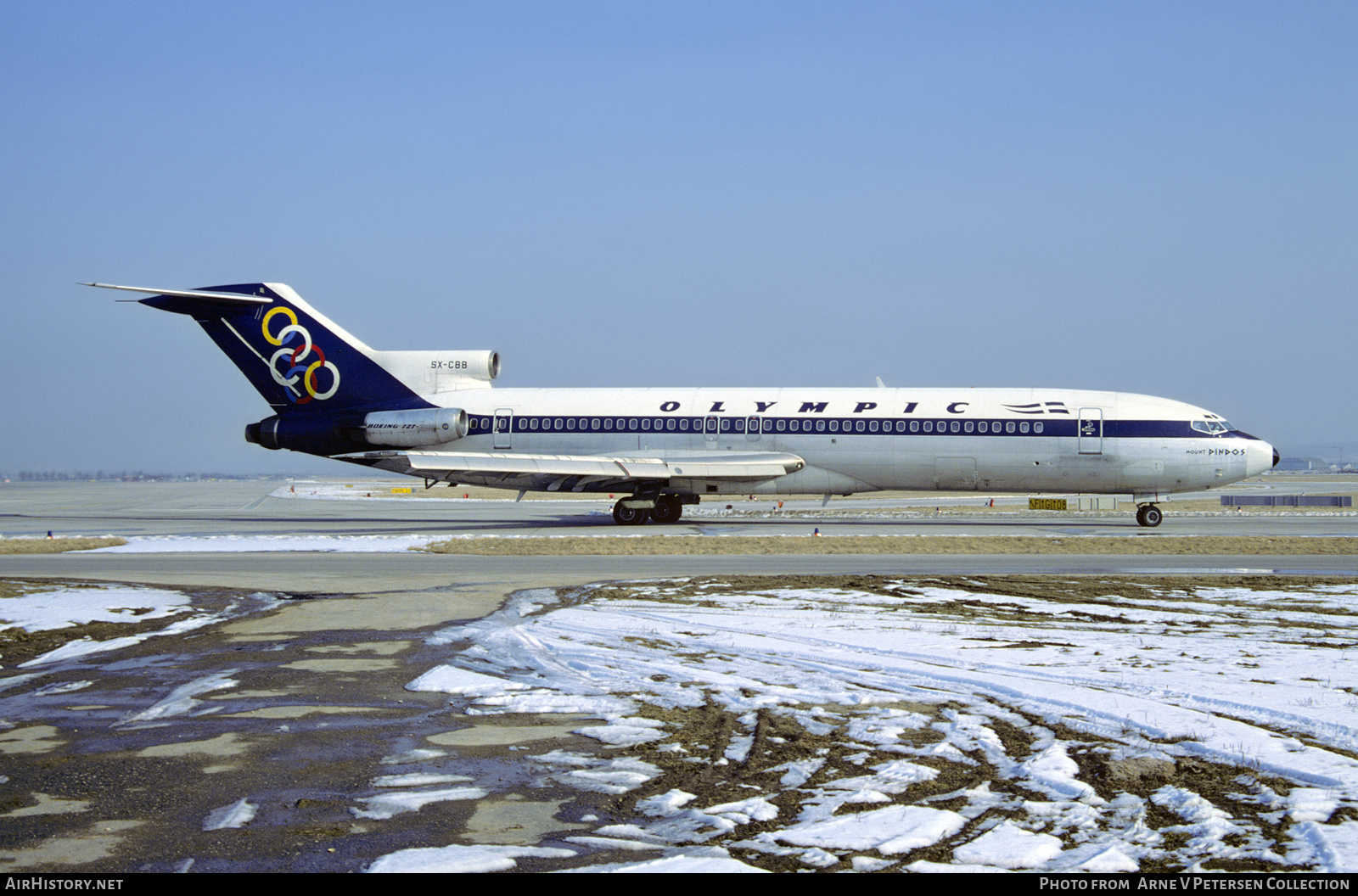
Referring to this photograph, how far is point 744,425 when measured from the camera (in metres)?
32.7

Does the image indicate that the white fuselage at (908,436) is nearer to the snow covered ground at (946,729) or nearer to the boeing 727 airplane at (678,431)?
the boeing 727 airplane at (678,431)

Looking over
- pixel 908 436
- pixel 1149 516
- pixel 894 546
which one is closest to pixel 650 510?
pixel 908 436

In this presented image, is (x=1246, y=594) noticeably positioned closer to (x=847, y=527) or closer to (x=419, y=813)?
(x=419, y=813)

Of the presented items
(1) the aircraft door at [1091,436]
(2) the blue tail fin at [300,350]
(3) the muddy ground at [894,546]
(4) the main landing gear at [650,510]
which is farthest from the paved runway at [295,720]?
(2) the blue tail fin at [300,350]

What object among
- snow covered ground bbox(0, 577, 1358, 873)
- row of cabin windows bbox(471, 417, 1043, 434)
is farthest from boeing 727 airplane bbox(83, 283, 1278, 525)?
snow covered ground bbox(0, 577, 1358, 873)

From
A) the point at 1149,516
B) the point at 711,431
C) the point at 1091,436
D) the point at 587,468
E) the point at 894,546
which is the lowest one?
the point at 894,546

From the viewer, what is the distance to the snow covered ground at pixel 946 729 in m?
5.22

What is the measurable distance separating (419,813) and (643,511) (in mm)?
27338

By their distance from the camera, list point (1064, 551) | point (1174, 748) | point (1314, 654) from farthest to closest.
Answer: point (1064, 551) < point (1314, 654) < point (1174, 748)

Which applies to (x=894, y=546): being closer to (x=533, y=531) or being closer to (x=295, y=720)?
(x=533, y=531)

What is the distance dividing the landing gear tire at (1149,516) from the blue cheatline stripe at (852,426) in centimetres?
248

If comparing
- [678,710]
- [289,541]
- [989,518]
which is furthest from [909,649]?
[989,518]

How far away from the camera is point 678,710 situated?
8336mm

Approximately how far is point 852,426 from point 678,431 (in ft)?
17.7
